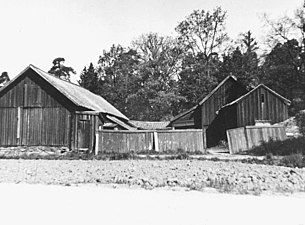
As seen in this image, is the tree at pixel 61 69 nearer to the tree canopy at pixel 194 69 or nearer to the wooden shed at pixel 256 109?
the tree canopy at pixel 194 69

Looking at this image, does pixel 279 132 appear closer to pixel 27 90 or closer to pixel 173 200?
pixel 173 200

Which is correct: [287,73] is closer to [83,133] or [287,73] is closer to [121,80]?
[121,80]

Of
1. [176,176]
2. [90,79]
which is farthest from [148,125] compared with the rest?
[176,176]

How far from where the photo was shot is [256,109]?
2989 centimetres

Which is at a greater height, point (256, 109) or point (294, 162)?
point (256, 109)

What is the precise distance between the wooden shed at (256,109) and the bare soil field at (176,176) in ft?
53.6

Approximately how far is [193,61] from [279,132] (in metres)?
29.0

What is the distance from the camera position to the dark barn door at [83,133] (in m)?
23.5

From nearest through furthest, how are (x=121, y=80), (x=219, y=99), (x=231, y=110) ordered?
(x=231, y=110)
(x=219, y=99)
(x=121, y=80)

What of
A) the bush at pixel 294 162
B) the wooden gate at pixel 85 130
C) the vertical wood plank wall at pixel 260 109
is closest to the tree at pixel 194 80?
the vertical wood plank wall at pixel 260 109

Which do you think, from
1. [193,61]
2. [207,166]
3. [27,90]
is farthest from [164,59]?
[207,166]

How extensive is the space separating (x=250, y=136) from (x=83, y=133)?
40.6 ft

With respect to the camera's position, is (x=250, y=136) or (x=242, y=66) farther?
(x=242, y=66)

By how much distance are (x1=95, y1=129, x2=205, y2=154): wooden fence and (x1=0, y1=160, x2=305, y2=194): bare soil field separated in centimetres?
677
